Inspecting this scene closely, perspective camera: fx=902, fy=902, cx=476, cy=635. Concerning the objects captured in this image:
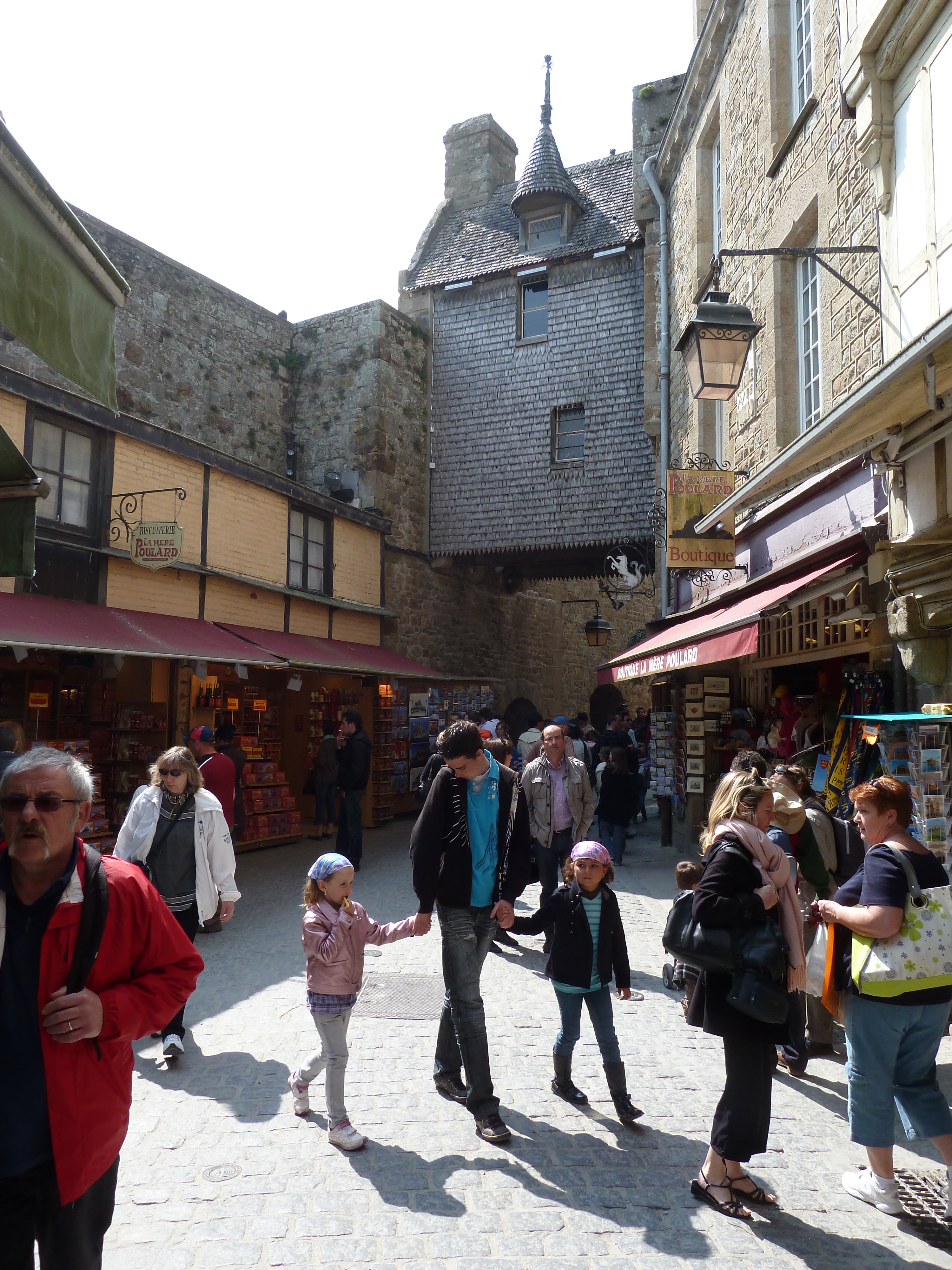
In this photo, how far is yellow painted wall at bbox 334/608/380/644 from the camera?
578 inches

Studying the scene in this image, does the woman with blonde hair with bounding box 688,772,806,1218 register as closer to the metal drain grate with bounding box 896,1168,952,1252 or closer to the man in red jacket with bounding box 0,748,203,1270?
the metal drain grate with bounding box 896,1168,952,1252

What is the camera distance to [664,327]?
14875 mm

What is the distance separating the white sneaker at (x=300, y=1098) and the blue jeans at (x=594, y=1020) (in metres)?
1.18

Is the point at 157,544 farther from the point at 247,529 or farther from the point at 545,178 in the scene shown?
the point at 545,178

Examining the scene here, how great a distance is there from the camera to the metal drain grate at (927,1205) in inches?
124

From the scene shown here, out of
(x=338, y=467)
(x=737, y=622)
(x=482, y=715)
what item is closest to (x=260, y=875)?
(x=482, y=715)

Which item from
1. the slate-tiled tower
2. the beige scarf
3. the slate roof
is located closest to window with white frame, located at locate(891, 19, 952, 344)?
the beige scarf

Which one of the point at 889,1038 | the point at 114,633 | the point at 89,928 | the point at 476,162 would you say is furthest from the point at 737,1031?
the point at 476,162

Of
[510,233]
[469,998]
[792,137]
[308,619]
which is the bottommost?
[469,998]

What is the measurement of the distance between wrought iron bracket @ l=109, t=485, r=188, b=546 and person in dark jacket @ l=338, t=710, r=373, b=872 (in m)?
3.30

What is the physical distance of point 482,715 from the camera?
41.4ft

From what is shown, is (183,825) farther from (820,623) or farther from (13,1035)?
(820,623)

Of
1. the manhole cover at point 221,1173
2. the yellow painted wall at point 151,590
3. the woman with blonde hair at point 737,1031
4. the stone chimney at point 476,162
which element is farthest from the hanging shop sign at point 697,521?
the stone chimney at point 476,162

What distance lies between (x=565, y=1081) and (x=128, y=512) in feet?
27.6
